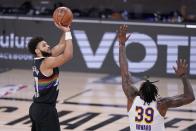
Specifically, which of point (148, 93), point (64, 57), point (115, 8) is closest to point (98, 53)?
point (115, 8)

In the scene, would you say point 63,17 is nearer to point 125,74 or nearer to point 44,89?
point 44,89

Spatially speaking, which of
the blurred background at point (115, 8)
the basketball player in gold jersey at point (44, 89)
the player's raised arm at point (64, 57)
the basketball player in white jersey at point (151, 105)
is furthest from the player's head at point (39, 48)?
the blurred background at point (115, 8)

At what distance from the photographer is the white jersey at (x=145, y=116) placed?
5.26 metres

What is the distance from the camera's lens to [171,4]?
16.5 m

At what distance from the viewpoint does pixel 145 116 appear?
17.2ft

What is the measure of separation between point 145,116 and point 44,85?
173cm

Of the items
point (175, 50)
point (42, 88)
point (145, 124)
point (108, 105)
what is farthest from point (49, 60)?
point (175, 50)

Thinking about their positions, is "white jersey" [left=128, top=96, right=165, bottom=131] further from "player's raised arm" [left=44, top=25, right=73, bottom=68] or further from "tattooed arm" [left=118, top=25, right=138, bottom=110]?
"player's raised arm" [left=44, top=25, right=73, bottom=68]

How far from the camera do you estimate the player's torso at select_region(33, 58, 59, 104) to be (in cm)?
663

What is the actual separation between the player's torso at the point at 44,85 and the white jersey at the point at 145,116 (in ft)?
5.08

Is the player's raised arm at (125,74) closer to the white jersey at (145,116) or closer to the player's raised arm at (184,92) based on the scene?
the white jersey at (145,116)

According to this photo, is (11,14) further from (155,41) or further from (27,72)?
(155,41)

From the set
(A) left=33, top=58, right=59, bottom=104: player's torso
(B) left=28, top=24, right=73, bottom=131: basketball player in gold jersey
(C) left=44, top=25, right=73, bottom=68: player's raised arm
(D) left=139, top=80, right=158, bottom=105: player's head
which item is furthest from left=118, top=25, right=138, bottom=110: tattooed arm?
(A) left=33, top=58, right=59, bottom=104: player's torso

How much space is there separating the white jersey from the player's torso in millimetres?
1549
